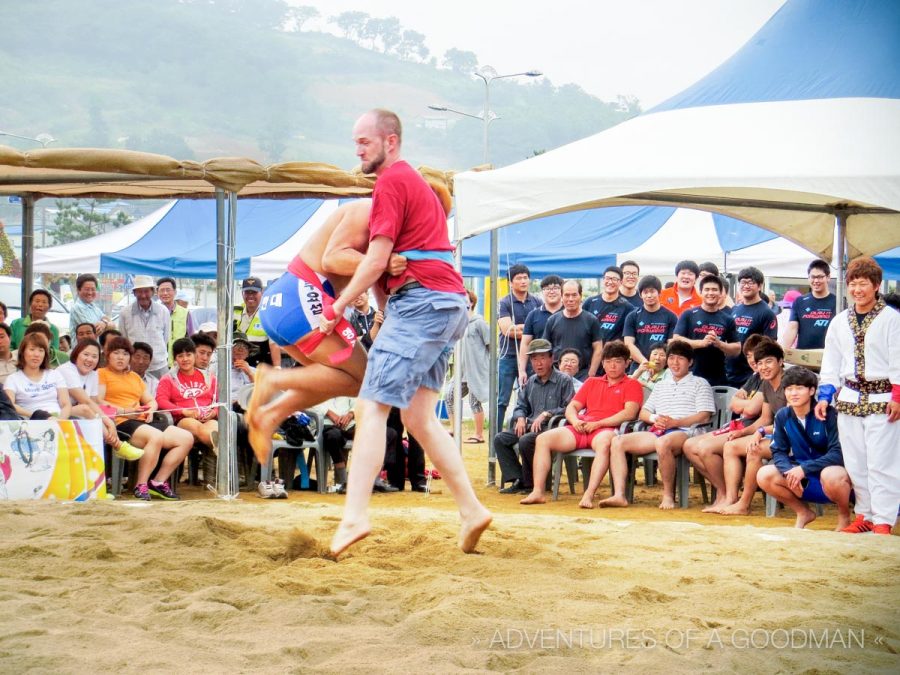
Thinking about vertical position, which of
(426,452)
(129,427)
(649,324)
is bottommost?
(129,427)

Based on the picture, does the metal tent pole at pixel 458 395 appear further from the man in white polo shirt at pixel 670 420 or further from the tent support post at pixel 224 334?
the tent support post at pixel 224 334

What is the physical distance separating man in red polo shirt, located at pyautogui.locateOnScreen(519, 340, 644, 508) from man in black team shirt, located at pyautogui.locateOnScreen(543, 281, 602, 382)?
30.9 inches

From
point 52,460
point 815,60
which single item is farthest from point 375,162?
point 815,60

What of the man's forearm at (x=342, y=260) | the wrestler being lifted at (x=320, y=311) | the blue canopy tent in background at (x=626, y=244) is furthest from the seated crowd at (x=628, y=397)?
the blue canopy tent in background at (x=626, y=244)

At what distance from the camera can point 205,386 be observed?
28.5 ft

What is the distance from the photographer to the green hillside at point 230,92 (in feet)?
381

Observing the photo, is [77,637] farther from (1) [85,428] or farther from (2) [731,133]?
(2) [731,133]

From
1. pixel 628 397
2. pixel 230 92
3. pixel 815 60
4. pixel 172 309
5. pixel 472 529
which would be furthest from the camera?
pixel 230 92

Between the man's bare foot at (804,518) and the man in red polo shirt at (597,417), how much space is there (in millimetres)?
1747

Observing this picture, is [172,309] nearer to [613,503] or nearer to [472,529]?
[613,503]

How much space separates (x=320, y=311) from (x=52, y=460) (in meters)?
3.10

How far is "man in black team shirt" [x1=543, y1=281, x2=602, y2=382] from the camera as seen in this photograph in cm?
949

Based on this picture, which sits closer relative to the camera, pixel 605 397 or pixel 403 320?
pixel 403 320

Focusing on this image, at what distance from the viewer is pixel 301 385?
4988mm
